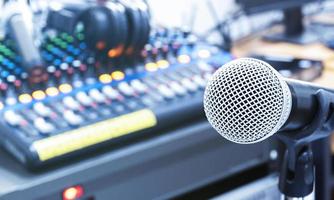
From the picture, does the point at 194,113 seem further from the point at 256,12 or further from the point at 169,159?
the point at 256,12

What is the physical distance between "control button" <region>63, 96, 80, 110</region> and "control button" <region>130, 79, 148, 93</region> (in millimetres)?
104

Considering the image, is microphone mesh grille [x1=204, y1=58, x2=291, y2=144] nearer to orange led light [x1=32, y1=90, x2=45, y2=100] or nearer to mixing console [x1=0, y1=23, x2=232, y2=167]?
mixing console [x1=0, y1=23, x2=232, y2=167]

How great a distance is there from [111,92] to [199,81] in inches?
5.9

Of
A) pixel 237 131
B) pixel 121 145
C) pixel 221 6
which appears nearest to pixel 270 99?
pixel 237 131

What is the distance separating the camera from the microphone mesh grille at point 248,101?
46 centimetres

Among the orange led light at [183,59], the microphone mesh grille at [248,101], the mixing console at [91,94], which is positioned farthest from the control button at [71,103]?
the microphone mesh grille at [248,101]

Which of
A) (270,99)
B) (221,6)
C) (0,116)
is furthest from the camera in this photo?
(221,6)

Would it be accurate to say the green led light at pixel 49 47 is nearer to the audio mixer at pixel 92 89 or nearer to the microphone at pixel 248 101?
the audio mixer at pixel 92 89

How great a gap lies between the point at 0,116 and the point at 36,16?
34cm

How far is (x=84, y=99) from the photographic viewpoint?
0.80m

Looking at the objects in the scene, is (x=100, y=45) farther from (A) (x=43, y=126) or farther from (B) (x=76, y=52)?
(A) (x=43, y=126)

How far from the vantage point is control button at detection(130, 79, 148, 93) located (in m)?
0.84

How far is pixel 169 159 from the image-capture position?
0.81 meters

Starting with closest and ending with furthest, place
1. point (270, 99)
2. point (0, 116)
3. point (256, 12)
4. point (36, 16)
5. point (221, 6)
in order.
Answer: point (270, 99) → point (0, 116) → point (36, 16) → point (256, 12) → point (221, 6)
